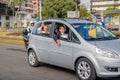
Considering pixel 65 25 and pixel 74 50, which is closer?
pixel 74 50

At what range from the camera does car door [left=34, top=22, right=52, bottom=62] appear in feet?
29.2

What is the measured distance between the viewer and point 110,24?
30688mm

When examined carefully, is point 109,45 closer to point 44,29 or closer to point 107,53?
point 107,53

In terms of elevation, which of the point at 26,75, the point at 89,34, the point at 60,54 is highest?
the point at 89,34

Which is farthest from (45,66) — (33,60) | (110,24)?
(110,24)

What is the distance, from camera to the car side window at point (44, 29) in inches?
357

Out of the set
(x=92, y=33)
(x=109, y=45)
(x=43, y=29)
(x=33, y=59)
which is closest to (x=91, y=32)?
(x=92, y=33)

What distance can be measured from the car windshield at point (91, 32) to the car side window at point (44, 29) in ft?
3.65

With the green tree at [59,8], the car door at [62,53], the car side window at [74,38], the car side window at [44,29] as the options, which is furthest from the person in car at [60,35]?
the green tree at [59,8]

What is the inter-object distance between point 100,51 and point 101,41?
1.90ft

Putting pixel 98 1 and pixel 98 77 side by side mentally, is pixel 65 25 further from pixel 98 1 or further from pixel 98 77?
pixel 98 1

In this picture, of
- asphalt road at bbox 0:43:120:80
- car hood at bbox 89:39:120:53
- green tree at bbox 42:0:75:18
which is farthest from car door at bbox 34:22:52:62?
green tree at bbox 42:0:75:18

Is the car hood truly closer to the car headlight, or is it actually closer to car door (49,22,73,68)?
the car headlight

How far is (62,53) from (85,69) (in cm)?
103
